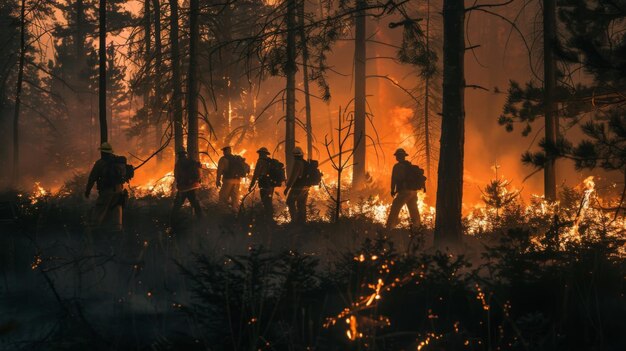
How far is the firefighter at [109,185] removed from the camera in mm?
11766

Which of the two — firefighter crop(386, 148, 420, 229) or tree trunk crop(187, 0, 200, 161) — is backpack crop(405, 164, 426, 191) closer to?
firefighter crop(386, 148, 420, 229)

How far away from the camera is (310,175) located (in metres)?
15.5

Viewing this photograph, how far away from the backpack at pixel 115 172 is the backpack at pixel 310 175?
4.59 m

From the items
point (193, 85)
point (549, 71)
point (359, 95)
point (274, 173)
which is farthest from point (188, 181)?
point (359, 95)

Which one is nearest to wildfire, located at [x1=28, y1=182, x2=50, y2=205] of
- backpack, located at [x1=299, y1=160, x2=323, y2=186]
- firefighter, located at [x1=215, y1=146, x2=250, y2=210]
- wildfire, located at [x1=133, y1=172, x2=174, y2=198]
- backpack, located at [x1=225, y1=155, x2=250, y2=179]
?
wildfire, located at [x1=133, y1=172, x2=174, y2=198]

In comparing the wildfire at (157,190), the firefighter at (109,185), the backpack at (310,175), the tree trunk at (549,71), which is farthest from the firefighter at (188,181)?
the tree trunk at (549,71)

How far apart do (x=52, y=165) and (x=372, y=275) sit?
44.9 m

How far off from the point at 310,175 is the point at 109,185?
16.6 feet

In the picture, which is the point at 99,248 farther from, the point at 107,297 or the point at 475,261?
the point at 475,261

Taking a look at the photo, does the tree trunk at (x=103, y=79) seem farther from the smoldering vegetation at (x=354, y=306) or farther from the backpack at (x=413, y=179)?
the smoldering vegetation at (x=354, y=306)

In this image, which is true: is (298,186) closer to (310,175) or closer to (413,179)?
(310,175)

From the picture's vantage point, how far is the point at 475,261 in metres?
10.2

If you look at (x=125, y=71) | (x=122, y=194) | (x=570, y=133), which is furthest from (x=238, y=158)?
(x=570, y=133)

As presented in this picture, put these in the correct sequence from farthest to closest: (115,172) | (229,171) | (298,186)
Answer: (229,171) → (298,186) → (115,172)
